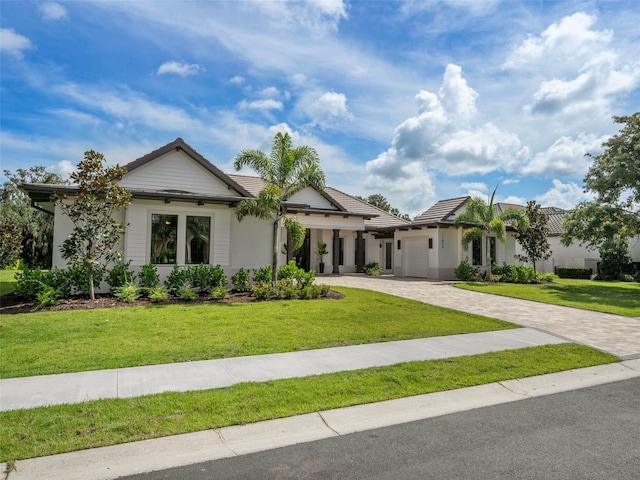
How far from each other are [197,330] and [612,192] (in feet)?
74.7

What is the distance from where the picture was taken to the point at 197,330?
8.95 m

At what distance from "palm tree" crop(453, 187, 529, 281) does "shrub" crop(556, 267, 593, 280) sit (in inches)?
421

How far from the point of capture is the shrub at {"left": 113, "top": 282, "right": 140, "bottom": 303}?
1242cm

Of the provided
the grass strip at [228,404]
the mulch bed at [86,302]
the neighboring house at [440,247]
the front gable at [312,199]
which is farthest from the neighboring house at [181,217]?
the neighboring house at [440,247]

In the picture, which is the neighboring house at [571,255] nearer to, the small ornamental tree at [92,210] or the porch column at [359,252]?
the porch column at [359,252]

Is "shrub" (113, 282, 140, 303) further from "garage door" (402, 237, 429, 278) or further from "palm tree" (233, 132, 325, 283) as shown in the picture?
"garage door" (402, 237, 429, 278)

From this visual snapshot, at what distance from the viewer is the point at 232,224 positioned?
53.8ft

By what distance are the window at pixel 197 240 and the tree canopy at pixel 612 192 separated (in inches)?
754

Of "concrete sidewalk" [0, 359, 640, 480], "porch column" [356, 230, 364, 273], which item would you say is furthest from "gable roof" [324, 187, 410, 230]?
"concrete sidewalk" [0, 359, 640, 480]

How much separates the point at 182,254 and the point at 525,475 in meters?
13.4

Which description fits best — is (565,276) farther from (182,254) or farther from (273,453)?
(273,453)

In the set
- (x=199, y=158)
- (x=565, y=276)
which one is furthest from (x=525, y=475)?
(x=565, y=276)

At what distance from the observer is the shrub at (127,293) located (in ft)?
40.8

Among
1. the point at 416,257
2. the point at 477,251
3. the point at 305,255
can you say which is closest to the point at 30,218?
the point at 305,255
